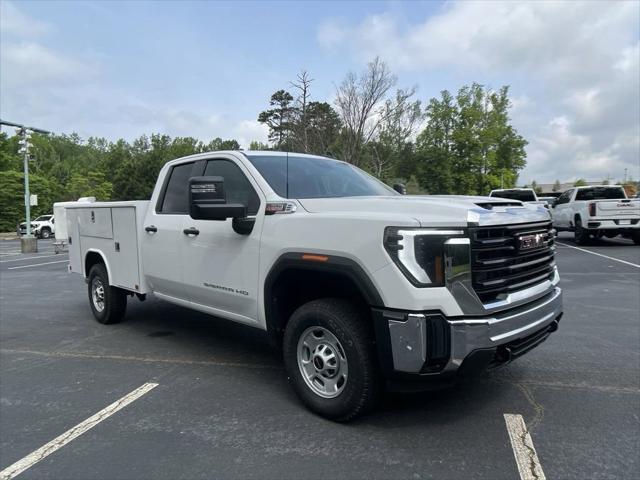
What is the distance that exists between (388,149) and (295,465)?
2553 centimetres

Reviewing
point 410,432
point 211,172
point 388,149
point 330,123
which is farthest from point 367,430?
point 388,149

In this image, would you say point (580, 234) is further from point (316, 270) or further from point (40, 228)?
point (40, 228)

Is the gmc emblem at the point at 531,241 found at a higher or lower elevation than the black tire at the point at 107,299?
higher

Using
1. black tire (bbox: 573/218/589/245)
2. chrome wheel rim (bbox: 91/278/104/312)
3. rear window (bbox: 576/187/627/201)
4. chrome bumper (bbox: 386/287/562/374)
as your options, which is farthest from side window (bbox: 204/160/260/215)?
rear window (bbox: 576/187/627/201)

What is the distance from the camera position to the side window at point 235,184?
3939mm

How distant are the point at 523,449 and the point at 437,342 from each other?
922 millimetres

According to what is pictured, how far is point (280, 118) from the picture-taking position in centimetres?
2352

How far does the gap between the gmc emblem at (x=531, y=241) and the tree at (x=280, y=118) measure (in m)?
16.2

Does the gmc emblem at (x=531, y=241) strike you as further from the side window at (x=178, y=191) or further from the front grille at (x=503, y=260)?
the side window at (x=178, y=191)

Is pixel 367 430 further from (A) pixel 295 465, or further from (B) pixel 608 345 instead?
(B) pixel 608 345

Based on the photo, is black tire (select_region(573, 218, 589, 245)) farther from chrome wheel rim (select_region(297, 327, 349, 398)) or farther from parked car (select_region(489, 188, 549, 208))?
chrome wheel rim (select_region(297, 327, 349, 398))

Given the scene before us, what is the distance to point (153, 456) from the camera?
9.76 feet

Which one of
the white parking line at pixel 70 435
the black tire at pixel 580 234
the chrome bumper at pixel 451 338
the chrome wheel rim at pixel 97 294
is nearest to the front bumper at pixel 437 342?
the chrome bumper at pixel 451 338

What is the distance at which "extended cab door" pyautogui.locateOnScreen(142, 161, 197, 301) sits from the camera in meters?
4.75
